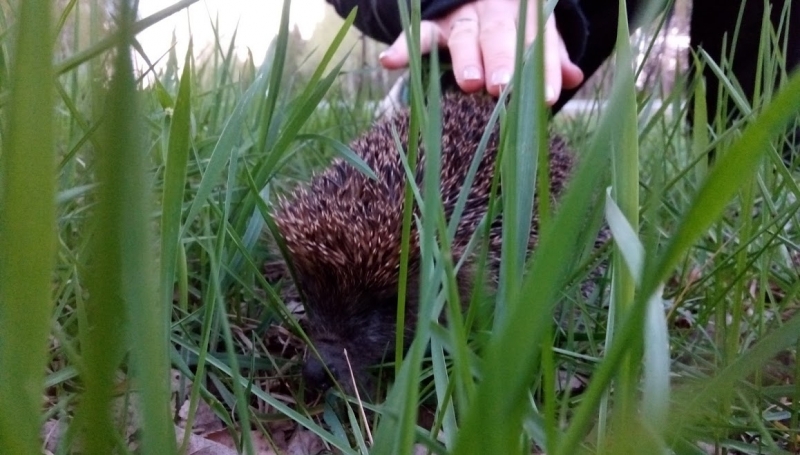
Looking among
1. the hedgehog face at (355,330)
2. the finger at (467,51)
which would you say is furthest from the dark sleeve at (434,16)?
the hedgehog face at (355,330)

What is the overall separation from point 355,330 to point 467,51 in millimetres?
900

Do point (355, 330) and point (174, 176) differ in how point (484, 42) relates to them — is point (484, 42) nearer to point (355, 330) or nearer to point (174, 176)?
point (355, 330)


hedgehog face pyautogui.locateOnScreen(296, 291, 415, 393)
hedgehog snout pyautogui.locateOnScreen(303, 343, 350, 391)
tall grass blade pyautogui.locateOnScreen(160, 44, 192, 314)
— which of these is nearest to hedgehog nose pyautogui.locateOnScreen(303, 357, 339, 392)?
hedgehog snout pyautogui.locateOnScreen(303, 343, 350, 391)

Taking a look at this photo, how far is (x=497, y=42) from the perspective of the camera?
1725 mm

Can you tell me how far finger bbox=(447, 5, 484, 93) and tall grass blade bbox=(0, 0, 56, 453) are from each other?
5.34 feet

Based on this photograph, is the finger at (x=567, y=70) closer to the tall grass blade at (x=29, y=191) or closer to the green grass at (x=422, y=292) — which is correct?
the green grass at (x=422, y=292)

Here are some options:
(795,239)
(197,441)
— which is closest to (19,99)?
(197,441)

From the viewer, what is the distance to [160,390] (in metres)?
Answer: 0.35

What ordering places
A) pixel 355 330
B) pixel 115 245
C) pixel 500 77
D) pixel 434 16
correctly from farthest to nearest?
pixel 434 16
pixel 500 77
pixel 355 330
pixel 115 245

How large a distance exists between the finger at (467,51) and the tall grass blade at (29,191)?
5.34 feet

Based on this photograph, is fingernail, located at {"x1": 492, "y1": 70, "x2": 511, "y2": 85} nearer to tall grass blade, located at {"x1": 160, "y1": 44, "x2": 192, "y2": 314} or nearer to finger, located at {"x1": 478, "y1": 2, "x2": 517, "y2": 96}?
finger, located at {"x1": 478, "y1": 2, "x2": 517, "y2": 96}

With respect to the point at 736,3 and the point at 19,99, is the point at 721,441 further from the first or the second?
the point at 736,3

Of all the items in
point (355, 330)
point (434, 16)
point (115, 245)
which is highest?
point (434, 16)

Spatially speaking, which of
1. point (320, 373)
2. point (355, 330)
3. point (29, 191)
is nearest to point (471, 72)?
point (355, 330)
